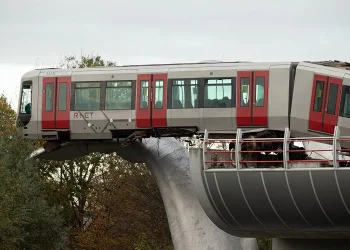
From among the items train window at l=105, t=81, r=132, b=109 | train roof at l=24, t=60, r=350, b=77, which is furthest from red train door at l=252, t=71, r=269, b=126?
train window at l=105, t=81, r=132, b=109

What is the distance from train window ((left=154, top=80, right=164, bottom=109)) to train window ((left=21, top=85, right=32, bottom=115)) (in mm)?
5496

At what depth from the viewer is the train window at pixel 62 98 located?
52.9 meters

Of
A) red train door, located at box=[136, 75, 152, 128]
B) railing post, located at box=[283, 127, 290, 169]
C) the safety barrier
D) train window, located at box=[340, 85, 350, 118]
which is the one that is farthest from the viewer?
red train door, located at box=[136, 75, 152, 128]

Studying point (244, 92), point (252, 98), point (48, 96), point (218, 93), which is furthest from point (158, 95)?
point (48, 96)

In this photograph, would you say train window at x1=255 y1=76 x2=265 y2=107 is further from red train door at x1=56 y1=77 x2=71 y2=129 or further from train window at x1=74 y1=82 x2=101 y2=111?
red train door at x1=56 y1=77 x2=71 y2=129

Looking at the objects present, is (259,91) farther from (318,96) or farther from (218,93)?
(318,96)

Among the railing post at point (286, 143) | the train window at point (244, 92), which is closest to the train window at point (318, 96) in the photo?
the train window at point (244, 92)

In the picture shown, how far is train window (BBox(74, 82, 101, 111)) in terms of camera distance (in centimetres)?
5269

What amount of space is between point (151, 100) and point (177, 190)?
5.27 metres

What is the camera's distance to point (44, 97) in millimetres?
53281

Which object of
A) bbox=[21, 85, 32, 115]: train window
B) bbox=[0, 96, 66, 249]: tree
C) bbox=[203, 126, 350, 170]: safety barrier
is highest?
bbox=[21, 85, 32, 115]: train window

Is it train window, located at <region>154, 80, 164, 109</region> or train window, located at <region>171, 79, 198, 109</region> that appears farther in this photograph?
train window, located at <region>154, 80, 164, 109</region>

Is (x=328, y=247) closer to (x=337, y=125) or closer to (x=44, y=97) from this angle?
(x=337, y=125)

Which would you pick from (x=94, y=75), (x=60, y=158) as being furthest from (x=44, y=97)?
(x=60, y=158)
